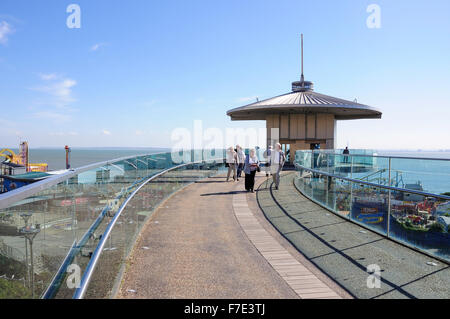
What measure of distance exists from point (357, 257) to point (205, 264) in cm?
279

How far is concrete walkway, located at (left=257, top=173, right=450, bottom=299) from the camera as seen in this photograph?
15.4ft

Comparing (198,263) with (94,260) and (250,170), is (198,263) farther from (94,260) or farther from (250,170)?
(250,170)

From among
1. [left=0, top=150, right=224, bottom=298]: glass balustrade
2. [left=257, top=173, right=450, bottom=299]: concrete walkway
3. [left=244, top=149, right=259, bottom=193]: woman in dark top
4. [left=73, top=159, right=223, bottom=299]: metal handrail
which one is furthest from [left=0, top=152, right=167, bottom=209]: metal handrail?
[left=244, top=149, right=259, bottom=193]: woman in dark top

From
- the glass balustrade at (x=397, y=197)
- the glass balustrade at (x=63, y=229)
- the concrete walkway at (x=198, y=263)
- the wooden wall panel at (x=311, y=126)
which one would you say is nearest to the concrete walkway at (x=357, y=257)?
the glass balustrade at (x=397, y=197)

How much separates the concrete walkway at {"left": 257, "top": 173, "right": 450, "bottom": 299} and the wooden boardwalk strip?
33 centimetres

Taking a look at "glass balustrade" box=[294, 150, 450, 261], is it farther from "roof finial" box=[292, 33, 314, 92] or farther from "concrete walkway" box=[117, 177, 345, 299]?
"roof finial" box=[292, 33, 314, 92]

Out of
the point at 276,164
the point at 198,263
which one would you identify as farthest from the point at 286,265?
the point at 276,164

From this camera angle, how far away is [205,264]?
5.77 m

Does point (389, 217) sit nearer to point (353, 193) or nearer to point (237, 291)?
point (353, 193)

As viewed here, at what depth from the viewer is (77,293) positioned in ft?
10.8

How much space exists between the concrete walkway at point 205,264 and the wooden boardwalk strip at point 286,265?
0.05 feet

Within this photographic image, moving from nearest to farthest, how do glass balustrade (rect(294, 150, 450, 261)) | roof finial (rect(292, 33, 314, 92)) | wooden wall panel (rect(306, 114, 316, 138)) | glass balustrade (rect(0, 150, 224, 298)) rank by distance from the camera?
glass balustrade (rect(0, 150, 224, 298)) < glass balustrade (rect(294, 150, 450, 261)) < wooden wall panel (rect(306, 114, 316, 138)) < roof finial (rect(292, 33, 314, 92))

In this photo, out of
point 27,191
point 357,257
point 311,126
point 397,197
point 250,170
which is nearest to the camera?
point 27,191

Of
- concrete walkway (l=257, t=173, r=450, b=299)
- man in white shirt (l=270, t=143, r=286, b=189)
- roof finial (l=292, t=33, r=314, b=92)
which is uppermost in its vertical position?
roof finial (l=292, t=33, r=314, b=92)
